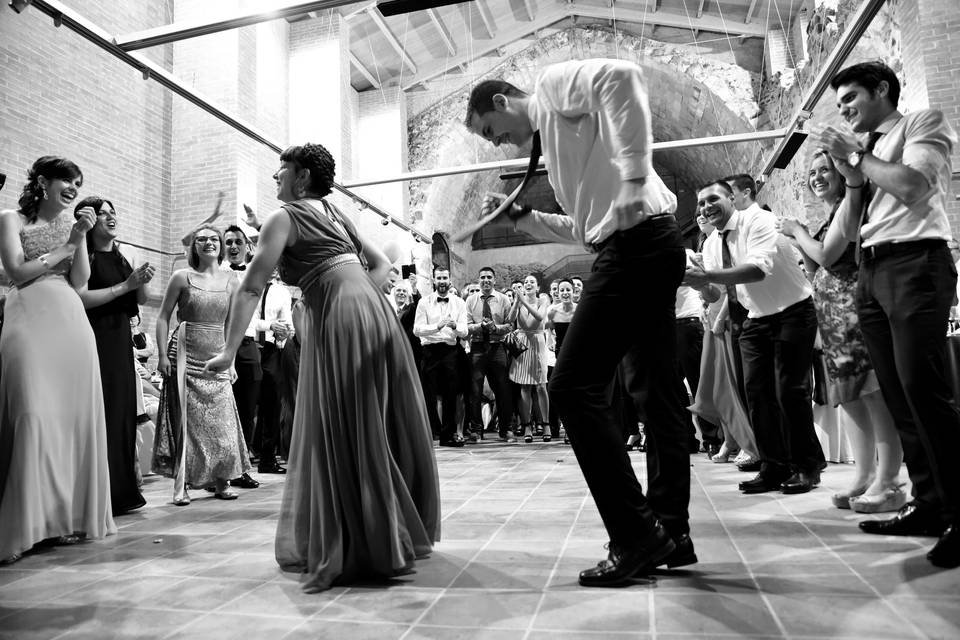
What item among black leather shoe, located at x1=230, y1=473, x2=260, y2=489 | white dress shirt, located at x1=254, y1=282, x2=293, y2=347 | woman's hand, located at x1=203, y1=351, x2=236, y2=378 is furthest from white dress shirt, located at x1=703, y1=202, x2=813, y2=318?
white dress shirt, located at x1=254, y1=282, x2=293, y2=347

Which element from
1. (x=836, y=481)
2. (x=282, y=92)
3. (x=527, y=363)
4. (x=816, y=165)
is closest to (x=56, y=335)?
(x=816, y=165)

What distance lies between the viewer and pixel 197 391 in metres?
3.88

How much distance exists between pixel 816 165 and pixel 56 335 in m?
3.35

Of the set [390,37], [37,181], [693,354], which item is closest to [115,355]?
[37,181]

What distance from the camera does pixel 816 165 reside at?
9.98 ft

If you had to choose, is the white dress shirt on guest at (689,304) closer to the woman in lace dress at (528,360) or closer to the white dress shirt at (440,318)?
the woman in lace dress at (528,360)

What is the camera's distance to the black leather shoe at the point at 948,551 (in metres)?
1.83

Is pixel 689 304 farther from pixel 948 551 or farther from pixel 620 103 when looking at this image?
pixel 620 103

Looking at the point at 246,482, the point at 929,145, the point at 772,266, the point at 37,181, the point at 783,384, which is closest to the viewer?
the point at 929,145

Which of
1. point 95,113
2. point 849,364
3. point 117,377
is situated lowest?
point 849,364

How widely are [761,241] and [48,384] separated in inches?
123

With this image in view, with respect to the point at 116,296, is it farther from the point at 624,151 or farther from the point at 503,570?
the point at 624,151

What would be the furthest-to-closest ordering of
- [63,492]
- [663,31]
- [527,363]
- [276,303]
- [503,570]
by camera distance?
1. [663,31]
2. [527,363]
3. [276,303]
4. [63,492]
5. [503,570]

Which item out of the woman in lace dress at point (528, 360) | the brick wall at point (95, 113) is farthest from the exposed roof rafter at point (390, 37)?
the woman in lace dress at point (528, 360)
